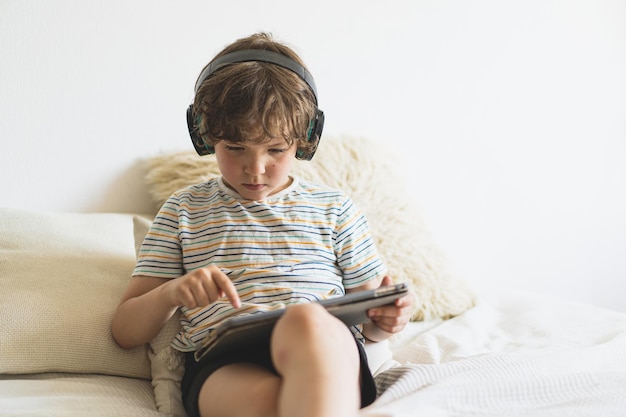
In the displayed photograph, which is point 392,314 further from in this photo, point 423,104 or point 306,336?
point 423,104

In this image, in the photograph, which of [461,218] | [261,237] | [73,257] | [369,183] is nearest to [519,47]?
[461,218]

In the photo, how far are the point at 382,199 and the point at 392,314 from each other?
65 cm

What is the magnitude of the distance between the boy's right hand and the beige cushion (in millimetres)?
251

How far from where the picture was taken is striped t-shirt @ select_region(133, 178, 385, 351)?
45.3 inches

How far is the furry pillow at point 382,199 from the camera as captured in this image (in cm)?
159

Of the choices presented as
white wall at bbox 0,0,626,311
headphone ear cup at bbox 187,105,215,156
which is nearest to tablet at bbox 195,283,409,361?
headphone ear cup at bbox 187,105,215,156

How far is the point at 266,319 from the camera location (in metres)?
0.90

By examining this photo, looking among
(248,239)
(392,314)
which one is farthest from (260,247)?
(392,314)

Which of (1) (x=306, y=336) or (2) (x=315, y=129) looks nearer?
(1) (x=306, y=336)

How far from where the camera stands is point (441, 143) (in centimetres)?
217

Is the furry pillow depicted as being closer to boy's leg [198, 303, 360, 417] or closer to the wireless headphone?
the wireless headphone

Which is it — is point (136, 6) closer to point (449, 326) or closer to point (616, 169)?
point (449, 326)

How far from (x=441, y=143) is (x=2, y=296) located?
1.38 meters

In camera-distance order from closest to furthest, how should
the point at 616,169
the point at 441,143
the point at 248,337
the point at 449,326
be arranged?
1. the point at 248,337
2. the point at 449,326
3. the point at 441,143
4. the point at 616,169
